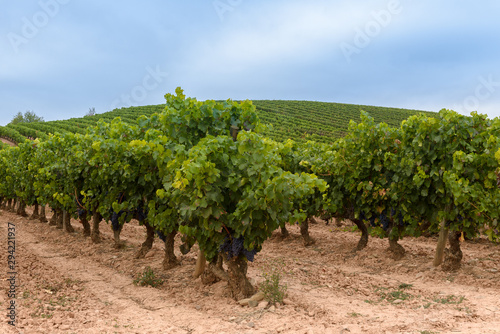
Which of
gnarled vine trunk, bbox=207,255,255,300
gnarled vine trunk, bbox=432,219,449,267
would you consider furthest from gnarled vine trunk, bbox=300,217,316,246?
gnarled vine trunk, bbox=207,255,255,300

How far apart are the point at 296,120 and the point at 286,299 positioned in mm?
51110

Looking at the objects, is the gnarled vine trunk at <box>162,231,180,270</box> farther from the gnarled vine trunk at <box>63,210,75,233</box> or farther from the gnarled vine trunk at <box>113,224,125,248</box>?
the gnarled vine trunk at <box>63,210,75,233</box>

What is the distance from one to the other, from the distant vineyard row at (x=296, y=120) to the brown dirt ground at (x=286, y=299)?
3365 cm

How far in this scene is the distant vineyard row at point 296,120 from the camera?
163ft

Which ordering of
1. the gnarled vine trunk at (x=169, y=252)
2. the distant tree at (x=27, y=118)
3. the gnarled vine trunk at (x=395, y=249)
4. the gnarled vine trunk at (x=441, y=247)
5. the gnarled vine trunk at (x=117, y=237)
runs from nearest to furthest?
1. the gnarled vine trunk at (x=169, y=252)
2. the gnarled vine trunk at (x=441, y=247)
3. the gnarled vine trunk at (x=395, y=249)
4. the gnarled vine trunk at (x=117, y=237)
5. the distant tree at (x=27, y=118)

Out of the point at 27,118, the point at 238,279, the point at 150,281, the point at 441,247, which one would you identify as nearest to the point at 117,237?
the point at 150,281

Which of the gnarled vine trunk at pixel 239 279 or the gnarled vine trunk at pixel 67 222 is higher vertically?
the gnarled vine trunk at pixel 239 279

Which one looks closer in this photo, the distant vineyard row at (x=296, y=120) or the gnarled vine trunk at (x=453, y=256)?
the gnarled vine trunk at (x=453, y=256)

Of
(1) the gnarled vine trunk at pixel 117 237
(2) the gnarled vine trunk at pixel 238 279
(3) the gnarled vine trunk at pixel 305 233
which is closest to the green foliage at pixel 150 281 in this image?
(2) the gnarled vine trunk at pixel 238 279

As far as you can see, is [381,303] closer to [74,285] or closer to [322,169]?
[322,169]

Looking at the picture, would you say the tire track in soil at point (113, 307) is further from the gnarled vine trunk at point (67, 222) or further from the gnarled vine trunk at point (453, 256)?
the gnarled vine trunk at point (453, 256)

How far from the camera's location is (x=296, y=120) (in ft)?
185

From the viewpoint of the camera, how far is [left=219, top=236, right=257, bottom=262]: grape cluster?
636 cm

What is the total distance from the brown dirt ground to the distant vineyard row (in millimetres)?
33651
